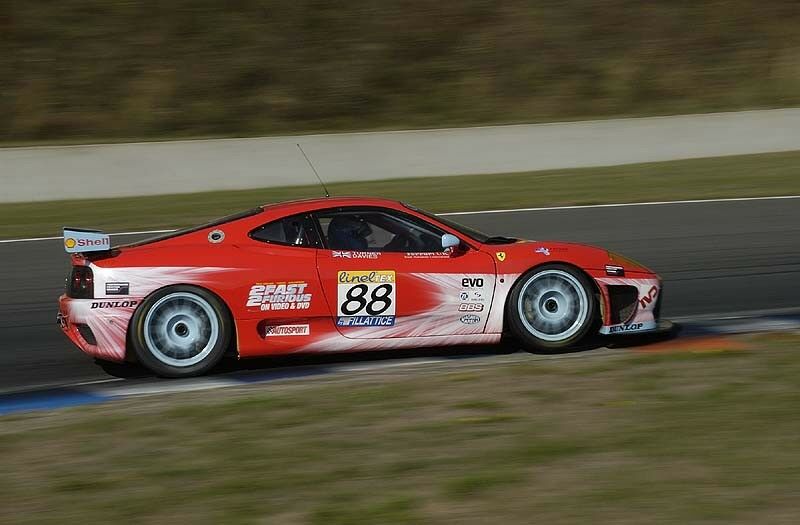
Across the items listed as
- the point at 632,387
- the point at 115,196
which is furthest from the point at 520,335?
the point at 115,196

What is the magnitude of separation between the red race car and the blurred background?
14.1 metres

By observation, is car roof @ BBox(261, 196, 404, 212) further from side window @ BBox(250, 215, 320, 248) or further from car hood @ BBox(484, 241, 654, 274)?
car hood @ BBox(484, 241, 654, 274)

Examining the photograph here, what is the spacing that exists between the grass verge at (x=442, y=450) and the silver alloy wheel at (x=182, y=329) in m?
0.66

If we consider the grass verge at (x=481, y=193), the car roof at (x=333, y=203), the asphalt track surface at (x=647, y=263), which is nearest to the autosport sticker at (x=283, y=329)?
the asphalt track surface at (x=647, y=263)

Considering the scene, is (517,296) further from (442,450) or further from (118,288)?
(118,288)

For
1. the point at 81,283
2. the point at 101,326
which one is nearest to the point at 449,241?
the point at 101,326

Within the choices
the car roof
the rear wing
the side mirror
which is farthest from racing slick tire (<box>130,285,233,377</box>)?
the side mirror

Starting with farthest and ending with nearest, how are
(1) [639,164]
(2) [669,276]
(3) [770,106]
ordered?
(3) [770,106] < (1) [639,164] < (2) [669,276]

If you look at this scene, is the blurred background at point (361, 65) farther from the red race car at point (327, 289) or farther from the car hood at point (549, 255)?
the car hood at point (549, 255)

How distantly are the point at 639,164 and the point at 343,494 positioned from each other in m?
14.2

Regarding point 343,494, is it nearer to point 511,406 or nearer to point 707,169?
point 511,406

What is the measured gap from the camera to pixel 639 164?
18.0 meters

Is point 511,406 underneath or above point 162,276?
underneath

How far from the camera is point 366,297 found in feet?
24.2
